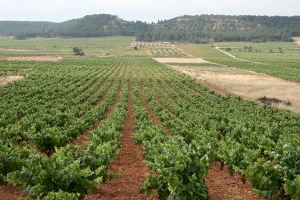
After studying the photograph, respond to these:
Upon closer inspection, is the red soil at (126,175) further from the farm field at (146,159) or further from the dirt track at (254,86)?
the dirt track at (254,86)

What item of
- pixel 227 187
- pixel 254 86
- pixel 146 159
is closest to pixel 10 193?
pixel 146 159

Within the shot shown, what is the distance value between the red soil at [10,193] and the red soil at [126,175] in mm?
2780

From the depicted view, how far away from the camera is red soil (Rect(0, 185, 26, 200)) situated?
19438mm

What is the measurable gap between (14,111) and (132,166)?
21.7 metres

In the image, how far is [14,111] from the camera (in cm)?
4522

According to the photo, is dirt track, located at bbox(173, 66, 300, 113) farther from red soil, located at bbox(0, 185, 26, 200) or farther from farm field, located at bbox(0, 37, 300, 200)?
red soil, located at bbox(0, 185, 26, 200)

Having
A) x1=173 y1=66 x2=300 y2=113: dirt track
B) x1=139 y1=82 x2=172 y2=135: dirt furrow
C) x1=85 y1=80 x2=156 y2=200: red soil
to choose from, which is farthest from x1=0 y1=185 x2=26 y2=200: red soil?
x1=173 y1=66 x2=300 y2=113: dirt track

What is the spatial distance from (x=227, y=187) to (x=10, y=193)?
9808mm

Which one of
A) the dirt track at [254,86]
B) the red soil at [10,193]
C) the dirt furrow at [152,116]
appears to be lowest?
the dirt track at [254,86]

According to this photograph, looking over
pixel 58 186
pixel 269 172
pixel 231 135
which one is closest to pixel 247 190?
pixel 269 172

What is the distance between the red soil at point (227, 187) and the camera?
68.1 ft

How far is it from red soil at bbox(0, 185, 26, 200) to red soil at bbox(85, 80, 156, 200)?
2.78 meters

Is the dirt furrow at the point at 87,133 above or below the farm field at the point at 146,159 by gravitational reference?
below

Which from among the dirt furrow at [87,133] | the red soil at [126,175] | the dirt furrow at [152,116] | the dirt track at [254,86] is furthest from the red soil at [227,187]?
the dirt track at [254,86]
